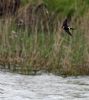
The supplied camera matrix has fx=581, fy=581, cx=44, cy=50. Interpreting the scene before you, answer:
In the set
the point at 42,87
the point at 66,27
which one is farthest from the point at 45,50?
the point at 42,87

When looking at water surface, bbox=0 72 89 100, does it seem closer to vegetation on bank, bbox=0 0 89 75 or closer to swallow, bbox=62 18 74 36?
vegetation on bank, bbox=0 0 89 75

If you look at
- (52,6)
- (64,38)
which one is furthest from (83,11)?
(64,38)

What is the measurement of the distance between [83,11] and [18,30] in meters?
2.20

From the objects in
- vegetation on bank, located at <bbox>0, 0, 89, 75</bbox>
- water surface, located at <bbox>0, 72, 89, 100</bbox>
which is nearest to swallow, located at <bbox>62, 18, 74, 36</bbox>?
vegetation on bank, located at <bbox>0, 0, 89, 75</bbox>

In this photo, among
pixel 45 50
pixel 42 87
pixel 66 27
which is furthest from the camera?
pixel 66 27

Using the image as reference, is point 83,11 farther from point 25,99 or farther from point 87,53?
point 25,99

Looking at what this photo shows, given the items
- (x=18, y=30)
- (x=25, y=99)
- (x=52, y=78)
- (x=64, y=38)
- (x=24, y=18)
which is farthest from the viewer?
(x=24, y=18)

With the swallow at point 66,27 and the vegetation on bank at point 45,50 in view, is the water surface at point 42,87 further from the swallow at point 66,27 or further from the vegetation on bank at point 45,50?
the swallow at point 66,27

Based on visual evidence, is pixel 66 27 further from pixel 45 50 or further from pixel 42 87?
pixel 42 87

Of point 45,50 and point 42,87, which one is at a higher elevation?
point 45,50

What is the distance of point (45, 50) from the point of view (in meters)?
11.6

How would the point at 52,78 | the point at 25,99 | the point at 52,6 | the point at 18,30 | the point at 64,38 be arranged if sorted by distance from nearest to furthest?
1. the point at 25,99
2. the point at 52,78
3. the point at 64,38
4. the point at 18,30
5. the point at 52,6

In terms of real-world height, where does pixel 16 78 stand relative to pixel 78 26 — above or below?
below

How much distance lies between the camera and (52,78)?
33.9 ft
